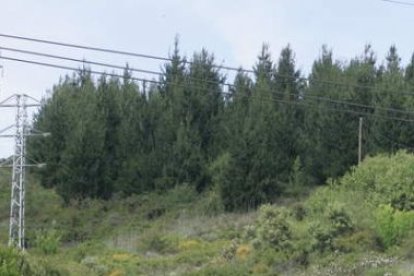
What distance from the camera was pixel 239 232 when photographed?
43.6 m

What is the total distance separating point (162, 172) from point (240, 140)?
6.16 metres

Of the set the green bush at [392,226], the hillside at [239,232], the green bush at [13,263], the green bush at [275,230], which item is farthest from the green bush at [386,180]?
the green bush at [13,263]

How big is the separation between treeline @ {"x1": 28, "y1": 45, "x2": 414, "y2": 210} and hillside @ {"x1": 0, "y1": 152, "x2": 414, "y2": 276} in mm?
1592

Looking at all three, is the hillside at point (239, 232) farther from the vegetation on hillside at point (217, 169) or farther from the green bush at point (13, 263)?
the green bush at point (13, 263)

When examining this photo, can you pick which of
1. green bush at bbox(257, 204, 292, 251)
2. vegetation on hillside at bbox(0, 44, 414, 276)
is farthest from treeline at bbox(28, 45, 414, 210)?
green bush at bbox(257, 204, 292, 251)

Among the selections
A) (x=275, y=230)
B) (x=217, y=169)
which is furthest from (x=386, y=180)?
(x=217, y=169)

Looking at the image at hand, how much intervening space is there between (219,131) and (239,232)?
1261 centimetres

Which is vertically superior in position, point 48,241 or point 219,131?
point 219,131

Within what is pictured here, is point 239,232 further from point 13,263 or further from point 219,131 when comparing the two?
point 13,263

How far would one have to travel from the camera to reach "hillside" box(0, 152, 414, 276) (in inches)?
1339

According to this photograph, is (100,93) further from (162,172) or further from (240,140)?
(240,140)

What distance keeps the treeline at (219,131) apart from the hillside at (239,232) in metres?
1.59

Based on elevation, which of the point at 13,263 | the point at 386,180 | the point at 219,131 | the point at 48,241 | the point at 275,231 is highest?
the point at 219,131

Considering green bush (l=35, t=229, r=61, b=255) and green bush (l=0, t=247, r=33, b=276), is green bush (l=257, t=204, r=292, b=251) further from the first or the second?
green bush (l=0, t=247, r=33, b=276)
